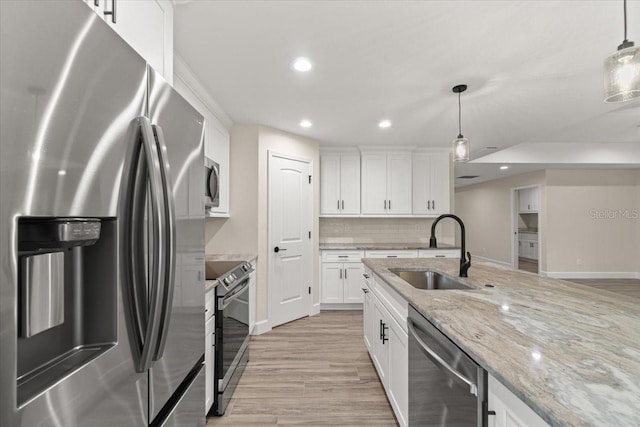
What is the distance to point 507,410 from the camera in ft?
2.80

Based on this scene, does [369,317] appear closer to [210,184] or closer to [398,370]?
[398,370]

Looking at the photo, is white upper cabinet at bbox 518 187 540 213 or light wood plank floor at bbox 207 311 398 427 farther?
white upper cabinet at bbox 518 187 540 213

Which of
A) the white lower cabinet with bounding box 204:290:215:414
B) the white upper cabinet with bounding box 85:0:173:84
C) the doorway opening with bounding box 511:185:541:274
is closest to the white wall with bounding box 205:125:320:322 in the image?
the white lower cabinet with bounding box 204:290:215:414

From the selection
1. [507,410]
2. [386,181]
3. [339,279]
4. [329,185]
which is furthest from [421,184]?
[507,410]

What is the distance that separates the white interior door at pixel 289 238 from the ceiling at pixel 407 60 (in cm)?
62

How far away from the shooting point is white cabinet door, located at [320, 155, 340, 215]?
491 cm

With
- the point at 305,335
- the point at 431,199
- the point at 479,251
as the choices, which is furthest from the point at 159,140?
the point at 479,251

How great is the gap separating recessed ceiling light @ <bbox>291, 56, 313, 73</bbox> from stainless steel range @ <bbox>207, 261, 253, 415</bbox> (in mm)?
1664

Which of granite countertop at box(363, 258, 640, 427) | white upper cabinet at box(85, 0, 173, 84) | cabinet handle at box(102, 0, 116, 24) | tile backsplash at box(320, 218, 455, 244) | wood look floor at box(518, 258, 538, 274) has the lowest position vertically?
wood look floor at box(518, 258, 538, 274)

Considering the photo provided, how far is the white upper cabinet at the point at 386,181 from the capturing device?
16.2ft

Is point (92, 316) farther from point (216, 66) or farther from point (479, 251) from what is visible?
point (479, 251)

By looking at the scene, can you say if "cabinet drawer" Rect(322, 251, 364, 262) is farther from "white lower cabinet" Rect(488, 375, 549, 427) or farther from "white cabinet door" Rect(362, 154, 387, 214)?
"white lower cabinet" Rect(488, 375, 549, 427)

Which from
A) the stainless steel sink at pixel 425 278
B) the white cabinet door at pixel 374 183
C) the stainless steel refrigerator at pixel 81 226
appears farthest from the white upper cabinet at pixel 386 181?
the stainless steel refrigerator at pixel 81 226

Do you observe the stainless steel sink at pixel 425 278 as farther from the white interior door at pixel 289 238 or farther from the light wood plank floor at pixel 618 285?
the light wood plank floor at pixel 618 285
